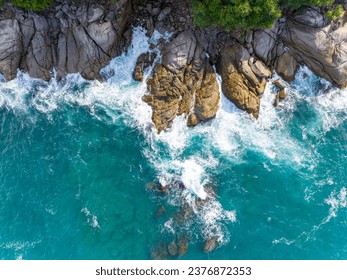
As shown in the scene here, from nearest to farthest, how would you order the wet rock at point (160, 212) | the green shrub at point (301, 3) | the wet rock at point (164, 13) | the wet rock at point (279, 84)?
the green shrub at point (301, 3) → the wet rock at point (160, 212) → the wet rock at point (164, 13) → the wet rock at point (279, 84)

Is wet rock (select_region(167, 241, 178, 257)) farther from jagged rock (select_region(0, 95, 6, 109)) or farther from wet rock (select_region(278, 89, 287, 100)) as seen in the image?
jagged rock (select_region(0, 95, 6, 109))

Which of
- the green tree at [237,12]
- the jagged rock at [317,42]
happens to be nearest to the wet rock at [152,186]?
the green tree at [237,12]

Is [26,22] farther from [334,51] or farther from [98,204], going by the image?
[334,51]

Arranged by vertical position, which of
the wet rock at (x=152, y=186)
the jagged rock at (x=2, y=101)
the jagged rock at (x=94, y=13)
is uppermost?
the jagged rock at (x=94, y=13)

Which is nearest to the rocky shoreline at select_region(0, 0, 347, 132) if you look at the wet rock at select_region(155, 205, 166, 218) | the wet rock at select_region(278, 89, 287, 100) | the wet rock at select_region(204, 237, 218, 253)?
the wet rock at select_region(278, 89, 287, 100)

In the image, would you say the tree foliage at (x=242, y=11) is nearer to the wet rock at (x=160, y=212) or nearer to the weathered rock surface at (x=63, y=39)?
the weathered rock surface at (x=63, y=39)

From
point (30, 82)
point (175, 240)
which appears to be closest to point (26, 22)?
point (30, 82)

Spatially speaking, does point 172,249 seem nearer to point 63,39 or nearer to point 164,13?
point 164,13
